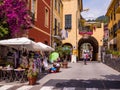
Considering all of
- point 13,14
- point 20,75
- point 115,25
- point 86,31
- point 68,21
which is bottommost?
point 20,75

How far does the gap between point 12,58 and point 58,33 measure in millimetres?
21508

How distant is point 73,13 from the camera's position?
1970 inches

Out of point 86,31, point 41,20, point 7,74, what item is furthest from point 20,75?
point 86,31

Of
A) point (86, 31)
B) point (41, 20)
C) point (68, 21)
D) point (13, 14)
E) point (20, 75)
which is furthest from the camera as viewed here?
point (86, 31)

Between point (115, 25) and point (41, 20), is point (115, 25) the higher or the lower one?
the higher one

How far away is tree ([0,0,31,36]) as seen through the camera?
17.9m

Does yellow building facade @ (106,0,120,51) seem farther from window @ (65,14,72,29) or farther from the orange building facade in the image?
the orange building facade

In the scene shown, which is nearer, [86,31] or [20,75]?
[20,75]

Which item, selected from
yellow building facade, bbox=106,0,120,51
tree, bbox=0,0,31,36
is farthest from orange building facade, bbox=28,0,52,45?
yellow building facade, bbox=106,0,120,51

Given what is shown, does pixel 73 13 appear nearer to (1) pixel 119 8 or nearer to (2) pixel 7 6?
(1) pixel 119 8

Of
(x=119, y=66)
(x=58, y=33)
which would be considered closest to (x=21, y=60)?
(x=119, y=66)

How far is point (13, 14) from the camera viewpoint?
17969mm

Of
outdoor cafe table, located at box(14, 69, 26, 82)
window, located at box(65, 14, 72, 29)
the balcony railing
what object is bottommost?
outdoor cafe table, located at box(14, 69, 26, 82)

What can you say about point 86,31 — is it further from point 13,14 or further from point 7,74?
point 7,74
